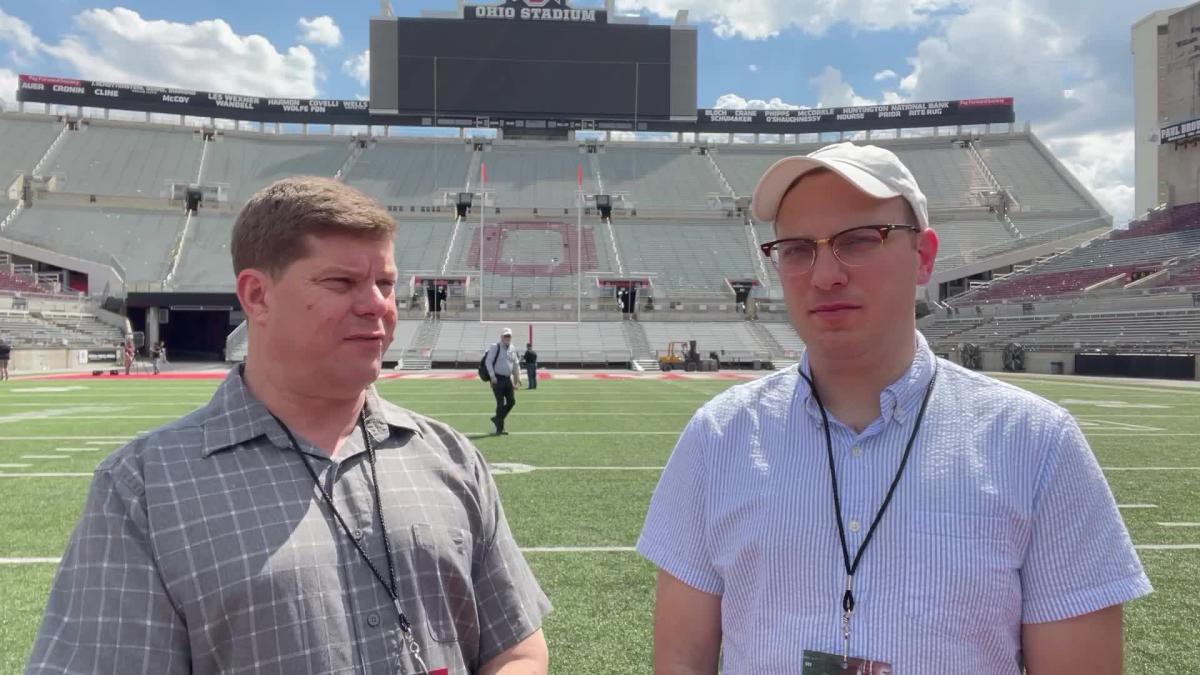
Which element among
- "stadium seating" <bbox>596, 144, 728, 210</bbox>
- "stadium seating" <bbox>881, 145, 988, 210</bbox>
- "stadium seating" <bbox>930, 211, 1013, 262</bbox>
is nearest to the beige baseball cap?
"stadium seating" <bbox>930, 211, 1013, 262</bbox>

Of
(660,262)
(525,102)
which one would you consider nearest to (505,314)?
(660,262)

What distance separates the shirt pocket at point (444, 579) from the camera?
161 cm

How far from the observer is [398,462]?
1.70 m

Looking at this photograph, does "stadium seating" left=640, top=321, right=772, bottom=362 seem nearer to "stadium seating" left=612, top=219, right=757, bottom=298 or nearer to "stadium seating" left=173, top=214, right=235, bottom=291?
"stadium seating" left=612, top=219, right=757, bottom=298

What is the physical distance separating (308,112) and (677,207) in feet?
79.0

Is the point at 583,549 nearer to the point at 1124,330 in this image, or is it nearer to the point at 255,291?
the point at 255,291

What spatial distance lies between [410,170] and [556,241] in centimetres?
1198

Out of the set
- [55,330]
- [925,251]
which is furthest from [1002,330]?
[55,330]

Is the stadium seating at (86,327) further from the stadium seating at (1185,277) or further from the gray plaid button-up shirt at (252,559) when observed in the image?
the stadium seating at (1185,277)

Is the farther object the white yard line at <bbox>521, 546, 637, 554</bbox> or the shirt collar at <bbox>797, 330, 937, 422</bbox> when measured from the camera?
the white yard line at <bbox>521, 546, 637, 554</bbox>

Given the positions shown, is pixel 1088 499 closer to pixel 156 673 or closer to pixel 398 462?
pixel 398 462

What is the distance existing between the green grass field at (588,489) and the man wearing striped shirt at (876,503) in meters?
1.92

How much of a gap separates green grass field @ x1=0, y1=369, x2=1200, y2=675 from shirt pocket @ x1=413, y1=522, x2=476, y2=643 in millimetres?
1736

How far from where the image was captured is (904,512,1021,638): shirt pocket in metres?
1.39
